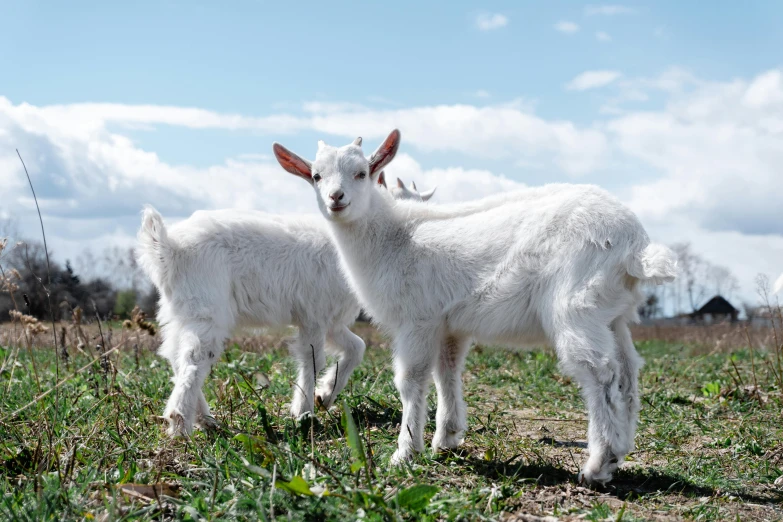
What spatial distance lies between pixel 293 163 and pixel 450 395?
Answer: 195 cm

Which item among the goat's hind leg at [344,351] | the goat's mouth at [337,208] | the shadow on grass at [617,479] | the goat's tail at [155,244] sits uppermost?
the goat's mouth at [337,208]

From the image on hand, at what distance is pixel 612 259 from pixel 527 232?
53 centimetres

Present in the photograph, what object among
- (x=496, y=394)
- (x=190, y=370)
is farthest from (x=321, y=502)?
(x=496, y=394)

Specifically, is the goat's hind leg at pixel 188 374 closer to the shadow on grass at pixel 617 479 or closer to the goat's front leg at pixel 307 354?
the goat's front leg at pixel 307 354

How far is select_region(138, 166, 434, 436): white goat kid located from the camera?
17.7ft

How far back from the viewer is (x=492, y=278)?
4449 mm

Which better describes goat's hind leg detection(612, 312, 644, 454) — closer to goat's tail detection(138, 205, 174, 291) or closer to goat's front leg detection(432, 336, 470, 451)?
goat's front leg detection(432, 336, 470, 451)

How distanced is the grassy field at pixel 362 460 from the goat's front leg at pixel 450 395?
0.48 feet

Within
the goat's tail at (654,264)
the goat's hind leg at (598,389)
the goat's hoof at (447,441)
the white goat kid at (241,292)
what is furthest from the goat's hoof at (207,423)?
the goat's tail at (654,264)

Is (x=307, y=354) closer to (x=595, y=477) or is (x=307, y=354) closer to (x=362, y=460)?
(x=595, y=477)

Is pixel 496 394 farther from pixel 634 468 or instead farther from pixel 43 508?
Result: pixel 43 508

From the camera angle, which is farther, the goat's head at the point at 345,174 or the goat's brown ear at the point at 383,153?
the goat's brown ear at the point at 383,153

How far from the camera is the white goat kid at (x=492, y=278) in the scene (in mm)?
4070

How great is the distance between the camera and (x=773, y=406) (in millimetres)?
6539
